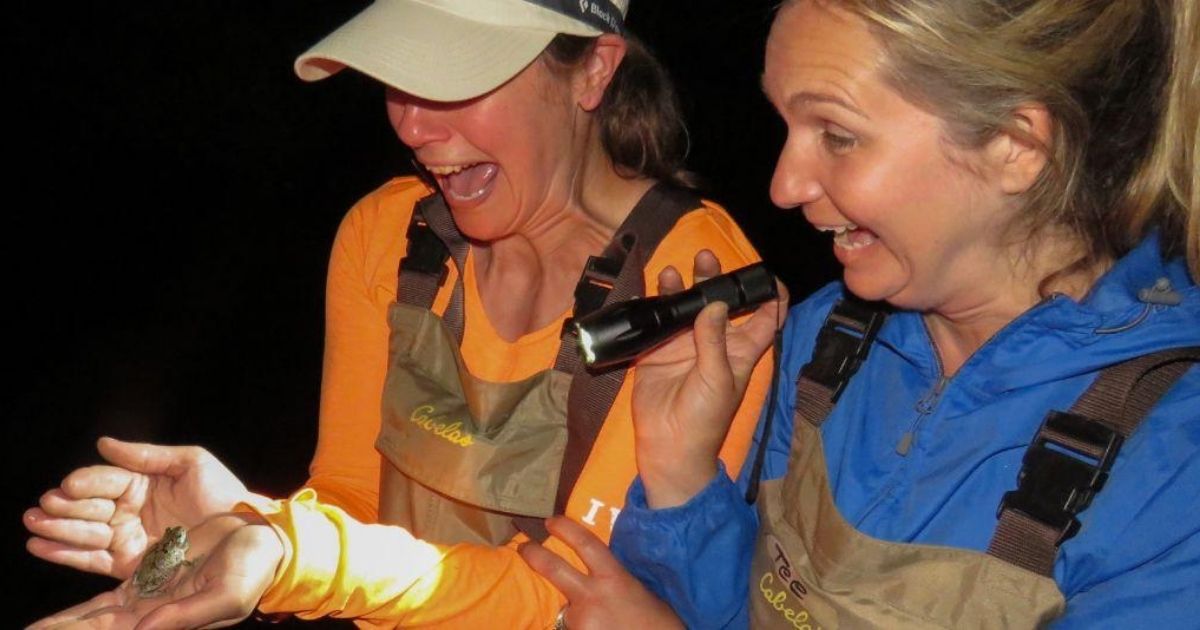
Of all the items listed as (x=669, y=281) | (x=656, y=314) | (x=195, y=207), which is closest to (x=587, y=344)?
(x=656, y=314)

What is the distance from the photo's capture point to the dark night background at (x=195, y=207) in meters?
3.70

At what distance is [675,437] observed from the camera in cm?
161

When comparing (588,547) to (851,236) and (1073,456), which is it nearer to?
(851,236)

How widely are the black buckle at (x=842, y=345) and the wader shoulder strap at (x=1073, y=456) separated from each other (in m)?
0.31

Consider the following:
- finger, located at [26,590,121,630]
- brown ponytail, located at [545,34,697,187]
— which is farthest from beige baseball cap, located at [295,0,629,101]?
finger, located at [26,590,121,630]

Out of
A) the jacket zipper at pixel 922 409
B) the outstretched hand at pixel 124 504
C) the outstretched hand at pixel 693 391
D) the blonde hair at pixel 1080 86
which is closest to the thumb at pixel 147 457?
the outstretched hand at pixel 124 504

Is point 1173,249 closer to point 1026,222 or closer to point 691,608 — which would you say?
point 1026,222

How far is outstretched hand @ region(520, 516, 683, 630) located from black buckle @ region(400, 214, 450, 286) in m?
0.47

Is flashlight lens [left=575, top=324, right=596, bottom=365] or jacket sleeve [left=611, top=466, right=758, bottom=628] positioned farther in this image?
jacket sleeve [left=611, top=466, right=758, bottom=628]

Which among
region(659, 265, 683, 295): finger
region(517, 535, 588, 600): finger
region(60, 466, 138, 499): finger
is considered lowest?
region(60, 466, 138, 499): finger

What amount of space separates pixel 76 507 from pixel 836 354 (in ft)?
3.43

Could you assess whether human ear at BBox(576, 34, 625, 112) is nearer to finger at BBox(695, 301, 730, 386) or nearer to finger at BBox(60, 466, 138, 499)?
finger at BBox(695, 301, 730, 386)

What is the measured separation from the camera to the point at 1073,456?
125 centimetres

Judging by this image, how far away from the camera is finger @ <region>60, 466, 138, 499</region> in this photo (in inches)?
63.2
